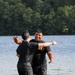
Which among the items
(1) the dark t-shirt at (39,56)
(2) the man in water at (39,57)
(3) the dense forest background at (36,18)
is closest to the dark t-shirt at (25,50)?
(2) the man in water at (39,57)

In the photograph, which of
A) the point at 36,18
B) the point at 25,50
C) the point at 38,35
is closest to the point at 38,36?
the point at 38,35

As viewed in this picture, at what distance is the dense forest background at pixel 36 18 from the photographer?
287ft

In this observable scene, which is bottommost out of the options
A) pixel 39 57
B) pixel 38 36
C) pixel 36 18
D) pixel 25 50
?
pixel 36 18

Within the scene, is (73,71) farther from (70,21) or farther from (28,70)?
(70,21)

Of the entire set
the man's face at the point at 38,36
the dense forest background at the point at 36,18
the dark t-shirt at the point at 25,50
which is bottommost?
the dense forest background at the point at 36,18

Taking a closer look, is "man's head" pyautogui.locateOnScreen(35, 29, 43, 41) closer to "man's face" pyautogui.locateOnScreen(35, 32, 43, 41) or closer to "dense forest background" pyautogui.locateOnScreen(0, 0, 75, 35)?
"man's face" pyautogui.locateOnScreen(35, 32, 43, 41)

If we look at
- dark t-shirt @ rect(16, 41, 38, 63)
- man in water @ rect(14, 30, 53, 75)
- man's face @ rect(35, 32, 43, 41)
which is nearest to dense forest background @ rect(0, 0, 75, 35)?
man in water @ rect(14, 30, 53, 75)

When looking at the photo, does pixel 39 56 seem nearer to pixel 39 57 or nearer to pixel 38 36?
pixel 39 57

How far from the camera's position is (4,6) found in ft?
302

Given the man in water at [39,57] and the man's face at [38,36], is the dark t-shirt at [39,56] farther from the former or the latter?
the man's face at [38,36]

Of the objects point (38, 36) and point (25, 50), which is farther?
point (38, 36)

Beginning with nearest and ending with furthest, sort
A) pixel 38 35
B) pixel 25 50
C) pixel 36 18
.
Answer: pixel 25 50
pixel 38 35
pixel 36 18

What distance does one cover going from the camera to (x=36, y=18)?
9000 cm

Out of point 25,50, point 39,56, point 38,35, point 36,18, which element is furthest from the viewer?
point 36,18
